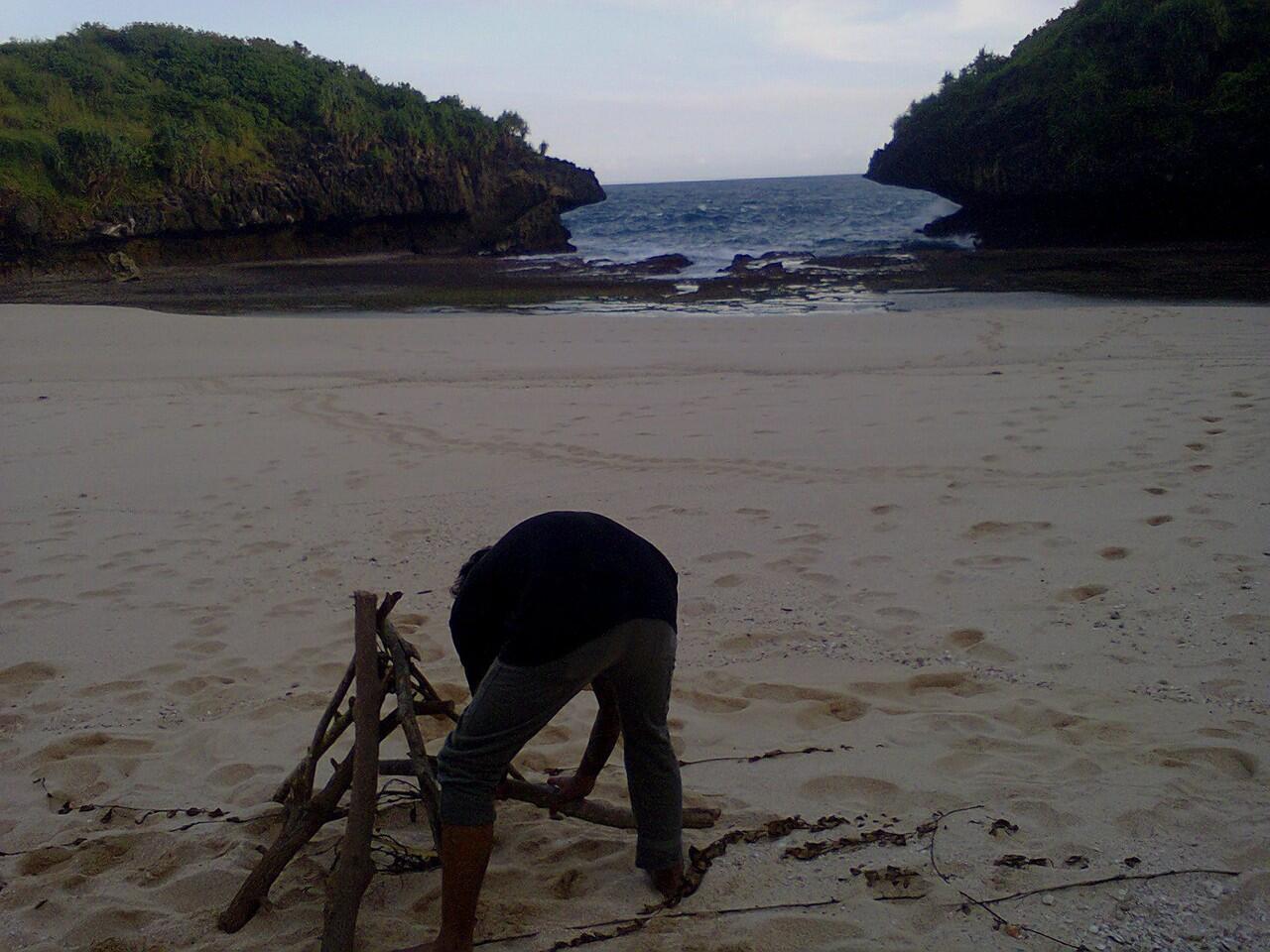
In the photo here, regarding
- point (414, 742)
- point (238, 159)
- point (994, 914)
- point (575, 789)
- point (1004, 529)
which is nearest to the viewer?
point (994, 914)

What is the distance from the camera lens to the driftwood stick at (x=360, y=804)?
2.36m

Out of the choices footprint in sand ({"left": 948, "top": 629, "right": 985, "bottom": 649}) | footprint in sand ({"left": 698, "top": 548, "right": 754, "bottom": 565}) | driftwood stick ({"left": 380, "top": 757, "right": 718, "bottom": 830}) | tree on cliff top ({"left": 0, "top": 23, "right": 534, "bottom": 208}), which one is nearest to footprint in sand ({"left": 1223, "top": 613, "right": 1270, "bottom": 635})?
footprint in sand ({"left": 948, "top": 629, "right": 985, "bottom": 649})

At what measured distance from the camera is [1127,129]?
2650 cm

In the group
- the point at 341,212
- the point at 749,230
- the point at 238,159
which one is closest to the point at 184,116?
the point at 238,159

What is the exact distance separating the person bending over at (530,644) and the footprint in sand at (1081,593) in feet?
8.51

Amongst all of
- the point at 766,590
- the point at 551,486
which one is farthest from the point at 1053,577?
the point at 551,486

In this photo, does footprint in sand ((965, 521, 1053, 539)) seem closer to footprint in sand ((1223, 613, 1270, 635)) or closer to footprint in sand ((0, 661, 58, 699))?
footprint in sand ((1223, 613, 1270, 635))

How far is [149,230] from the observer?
29.2m

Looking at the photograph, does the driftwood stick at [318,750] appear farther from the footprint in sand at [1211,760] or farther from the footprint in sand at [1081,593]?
the footprint in sand at [1081,593]

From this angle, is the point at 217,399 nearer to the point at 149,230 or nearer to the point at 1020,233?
the point at 149,230

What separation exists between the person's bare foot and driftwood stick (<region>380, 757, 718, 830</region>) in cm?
22

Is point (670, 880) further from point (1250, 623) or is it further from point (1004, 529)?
point (1004, 529)

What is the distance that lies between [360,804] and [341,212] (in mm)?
33954

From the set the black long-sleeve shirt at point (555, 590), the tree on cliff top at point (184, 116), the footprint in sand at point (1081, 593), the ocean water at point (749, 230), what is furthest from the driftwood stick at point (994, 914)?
the tree on cliff top at point (184, 116)
